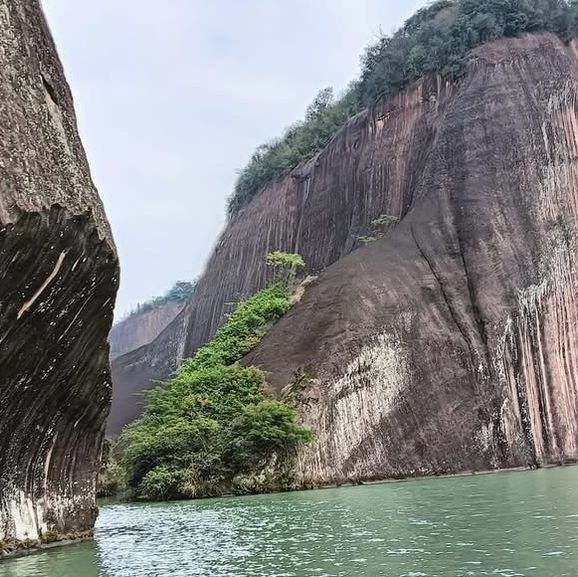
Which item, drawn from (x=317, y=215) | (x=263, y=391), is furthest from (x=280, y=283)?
(x=263, y=391)

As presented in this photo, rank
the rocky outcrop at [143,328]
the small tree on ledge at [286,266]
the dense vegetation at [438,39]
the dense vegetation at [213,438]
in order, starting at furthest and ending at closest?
the rocky outcrop at [143,328], the small tree on ledge at [286,266], the dense vegetation at [438,39], the dense vegetation at [213,438]

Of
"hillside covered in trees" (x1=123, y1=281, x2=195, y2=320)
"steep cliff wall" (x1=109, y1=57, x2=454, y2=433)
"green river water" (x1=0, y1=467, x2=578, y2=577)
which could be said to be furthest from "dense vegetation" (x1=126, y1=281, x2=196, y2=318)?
"green river water" (x1=0, y1=467, x2=578, y2=577)

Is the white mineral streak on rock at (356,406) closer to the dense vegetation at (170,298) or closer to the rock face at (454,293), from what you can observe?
the rock face at (454,293)

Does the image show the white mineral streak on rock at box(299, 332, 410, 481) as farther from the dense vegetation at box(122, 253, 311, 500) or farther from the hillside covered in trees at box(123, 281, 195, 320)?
the hillside covered in trees at box(123, 281, 195, 320)

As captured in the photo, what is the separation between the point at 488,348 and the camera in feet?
82.3

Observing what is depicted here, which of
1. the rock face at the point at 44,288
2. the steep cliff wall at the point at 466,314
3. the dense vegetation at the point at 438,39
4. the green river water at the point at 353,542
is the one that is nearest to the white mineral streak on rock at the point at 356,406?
the steep cliff wall at the point at 466,314

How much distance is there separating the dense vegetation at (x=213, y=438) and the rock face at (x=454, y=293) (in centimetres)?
100

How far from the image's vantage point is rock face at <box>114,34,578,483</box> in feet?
74.7

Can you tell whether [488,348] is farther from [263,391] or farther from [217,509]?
[217,509]

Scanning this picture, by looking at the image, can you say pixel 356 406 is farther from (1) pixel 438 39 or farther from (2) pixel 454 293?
(1) pixel 438 39

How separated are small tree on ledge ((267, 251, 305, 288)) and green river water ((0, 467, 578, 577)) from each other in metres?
23.2

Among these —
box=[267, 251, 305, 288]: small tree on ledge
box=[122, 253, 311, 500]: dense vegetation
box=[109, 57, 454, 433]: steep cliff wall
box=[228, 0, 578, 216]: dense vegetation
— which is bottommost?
box=[122, 253, 311, 500]: dense vegetation

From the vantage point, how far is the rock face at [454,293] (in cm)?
2277

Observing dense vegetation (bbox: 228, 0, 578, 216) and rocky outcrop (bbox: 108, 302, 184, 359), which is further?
rocky outcrop (bbox: 108, 302, 184, 359)
